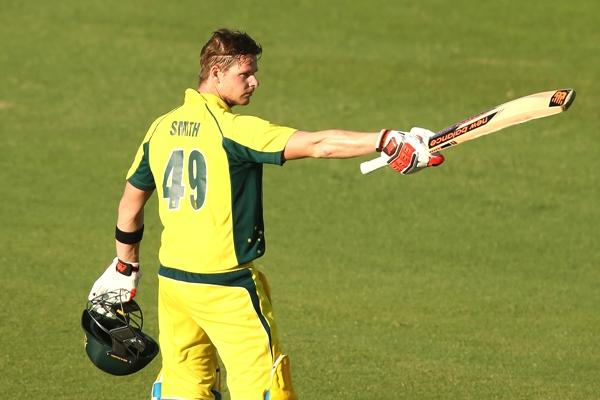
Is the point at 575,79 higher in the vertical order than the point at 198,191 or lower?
higher

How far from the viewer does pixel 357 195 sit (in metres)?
15.5

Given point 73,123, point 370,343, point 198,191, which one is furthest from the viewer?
point 73,123

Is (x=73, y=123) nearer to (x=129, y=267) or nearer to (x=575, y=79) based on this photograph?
(x=575, y=79)

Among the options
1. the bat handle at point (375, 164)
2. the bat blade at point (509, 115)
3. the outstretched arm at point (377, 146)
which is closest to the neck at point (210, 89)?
the outstretched arm at point (377, 146)

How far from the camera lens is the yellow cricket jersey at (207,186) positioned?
7.28 m

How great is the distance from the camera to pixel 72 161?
1655 centimetres

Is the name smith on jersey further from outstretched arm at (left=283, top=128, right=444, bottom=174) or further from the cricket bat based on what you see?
the cricket bat

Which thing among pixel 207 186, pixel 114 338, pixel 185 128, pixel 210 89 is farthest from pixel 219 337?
pixel 210 89

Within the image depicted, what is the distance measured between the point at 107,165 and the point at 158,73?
3863 millimetres

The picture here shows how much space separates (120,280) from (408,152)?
2404 millimetres

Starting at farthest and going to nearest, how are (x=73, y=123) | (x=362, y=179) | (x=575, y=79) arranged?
(x=575, y=79) → (x=73, y=123) → (x=362, y=179)

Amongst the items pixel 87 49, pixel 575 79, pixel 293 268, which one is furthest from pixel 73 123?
pixel 575 79

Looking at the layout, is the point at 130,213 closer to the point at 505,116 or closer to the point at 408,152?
the point at 408,152

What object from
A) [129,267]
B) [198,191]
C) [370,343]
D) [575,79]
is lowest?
[370,343]
